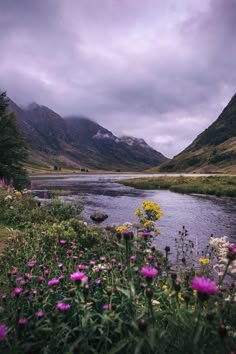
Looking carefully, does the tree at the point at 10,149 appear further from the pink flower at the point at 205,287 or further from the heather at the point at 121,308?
the pink flower at the point at 205,287

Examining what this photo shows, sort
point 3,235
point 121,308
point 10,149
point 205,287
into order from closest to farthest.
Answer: point 205,287
point 121,308
point 3,235
point 10,149

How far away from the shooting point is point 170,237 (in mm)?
19844

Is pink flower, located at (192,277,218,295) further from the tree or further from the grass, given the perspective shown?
the tree

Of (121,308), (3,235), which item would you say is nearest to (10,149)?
(3,235)

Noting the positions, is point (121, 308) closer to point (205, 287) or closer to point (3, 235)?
point (205, 287)

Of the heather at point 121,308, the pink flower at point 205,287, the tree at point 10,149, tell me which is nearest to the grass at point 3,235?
the heather at point 121,308

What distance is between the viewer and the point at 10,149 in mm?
31781

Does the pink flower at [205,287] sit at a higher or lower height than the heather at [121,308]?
higher

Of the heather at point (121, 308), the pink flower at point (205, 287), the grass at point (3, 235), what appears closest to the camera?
the pink flower at point (205, 287)

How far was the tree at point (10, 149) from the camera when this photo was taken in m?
31.0

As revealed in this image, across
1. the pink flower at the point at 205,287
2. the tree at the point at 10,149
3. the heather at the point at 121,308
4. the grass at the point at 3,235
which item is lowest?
the grass at the point at 3,235

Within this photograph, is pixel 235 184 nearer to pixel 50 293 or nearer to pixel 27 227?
pixel 27 227

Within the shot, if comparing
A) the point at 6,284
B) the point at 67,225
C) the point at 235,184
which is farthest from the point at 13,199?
the point at 235,184

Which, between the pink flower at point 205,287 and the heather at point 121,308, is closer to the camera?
the pink flower at point 205,287
